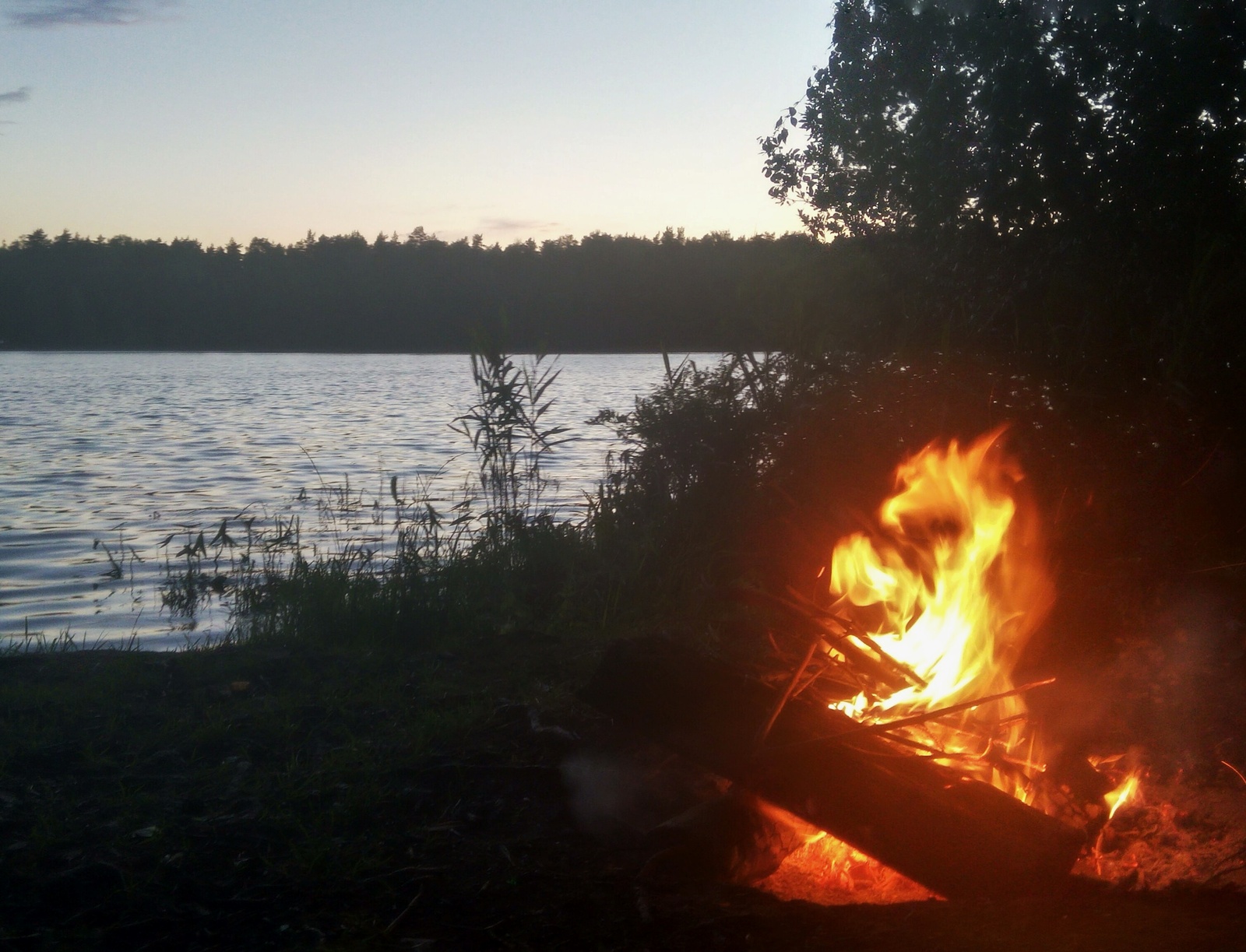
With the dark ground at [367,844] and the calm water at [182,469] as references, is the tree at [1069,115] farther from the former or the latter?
the dark ground at [367,844]

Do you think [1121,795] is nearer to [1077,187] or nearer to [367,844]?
[367,844]

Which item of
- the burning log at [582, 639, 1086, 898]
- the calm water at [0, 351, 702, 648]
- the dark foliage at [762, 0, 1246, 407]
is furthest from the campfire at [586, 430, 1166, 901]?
the calm water at [0, 351, 702, 648]

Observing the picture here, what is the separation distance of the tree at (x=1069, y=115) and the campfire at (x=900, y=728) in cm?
474

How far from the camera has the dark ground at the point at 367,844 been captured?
2.89m

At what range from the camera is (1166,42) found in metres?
8.05

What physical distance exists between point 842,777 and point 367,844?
155cm

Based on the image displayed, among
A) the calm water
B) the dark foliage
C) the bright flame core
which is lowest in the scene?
the calm water

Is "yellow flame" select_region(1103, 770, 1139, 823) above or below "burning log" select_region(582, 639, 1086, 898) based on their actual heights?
below

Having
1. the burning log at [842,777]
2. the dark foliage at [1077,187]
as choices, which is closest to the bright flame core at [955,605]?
the burning log at [842,777]

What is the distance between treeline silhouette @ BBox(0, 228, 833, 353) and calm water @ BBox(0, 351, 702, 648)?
1184 centimetres

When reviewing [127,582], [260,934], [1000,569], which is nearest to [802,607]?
[1000,569]

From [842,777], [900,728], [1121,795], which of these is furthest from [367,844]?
[1121,795]

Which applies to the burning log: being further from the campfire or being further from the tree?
the tree

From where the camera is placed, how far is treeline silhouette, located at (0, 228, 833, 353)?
2037 inches
